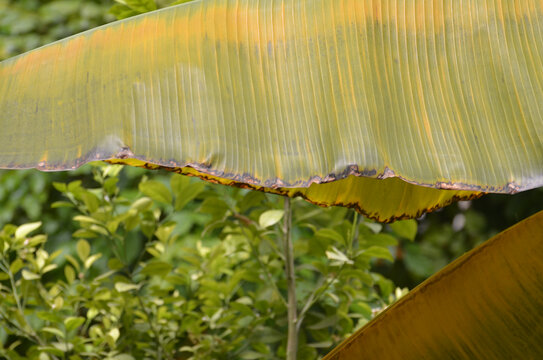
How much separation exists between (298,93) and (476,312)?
373 mm

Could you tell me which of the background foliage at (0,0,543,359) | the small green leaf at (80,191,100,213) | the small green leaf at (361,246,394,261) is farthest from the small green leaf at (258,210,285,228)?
the small green leaf at (80,191,100,213)

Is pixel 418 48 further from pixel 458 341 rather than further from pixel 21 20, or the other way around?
pixel 21 20

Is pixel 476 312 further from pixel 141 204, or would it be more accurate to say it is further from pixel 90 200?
pixel 90 200

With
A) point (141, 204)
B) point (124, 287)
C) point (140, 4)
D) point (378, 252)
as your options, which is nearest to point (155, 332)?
point (124, 287)

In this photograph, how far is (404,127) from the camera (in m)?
0.65

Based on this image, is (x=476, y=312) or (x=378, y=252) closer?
(x=476, y=312)

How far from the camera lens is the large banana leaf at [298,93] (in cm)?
62

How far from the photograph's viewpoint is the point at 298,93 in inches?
26.5

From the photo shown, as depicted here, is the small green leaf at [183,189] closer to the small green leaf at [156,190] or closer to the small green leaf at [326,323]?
the small green leaf at [156,190]

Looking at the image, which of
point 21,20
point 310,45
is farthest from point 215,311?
point 21,20

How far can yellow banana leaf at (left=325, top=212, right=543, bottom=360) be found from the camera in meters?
0.70

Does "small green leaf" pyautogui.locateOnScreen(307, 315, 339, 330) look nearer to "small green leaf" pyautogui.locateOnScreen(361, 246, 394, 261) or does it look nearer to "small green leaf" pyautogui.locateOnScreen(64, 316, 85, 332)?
"small green leaf" pyautogui.locateOnScreen(361, 246, 394, 261)

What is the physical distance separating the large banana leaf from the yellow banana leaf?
152 millimetres

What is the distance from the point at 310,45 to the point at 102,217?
83cm
